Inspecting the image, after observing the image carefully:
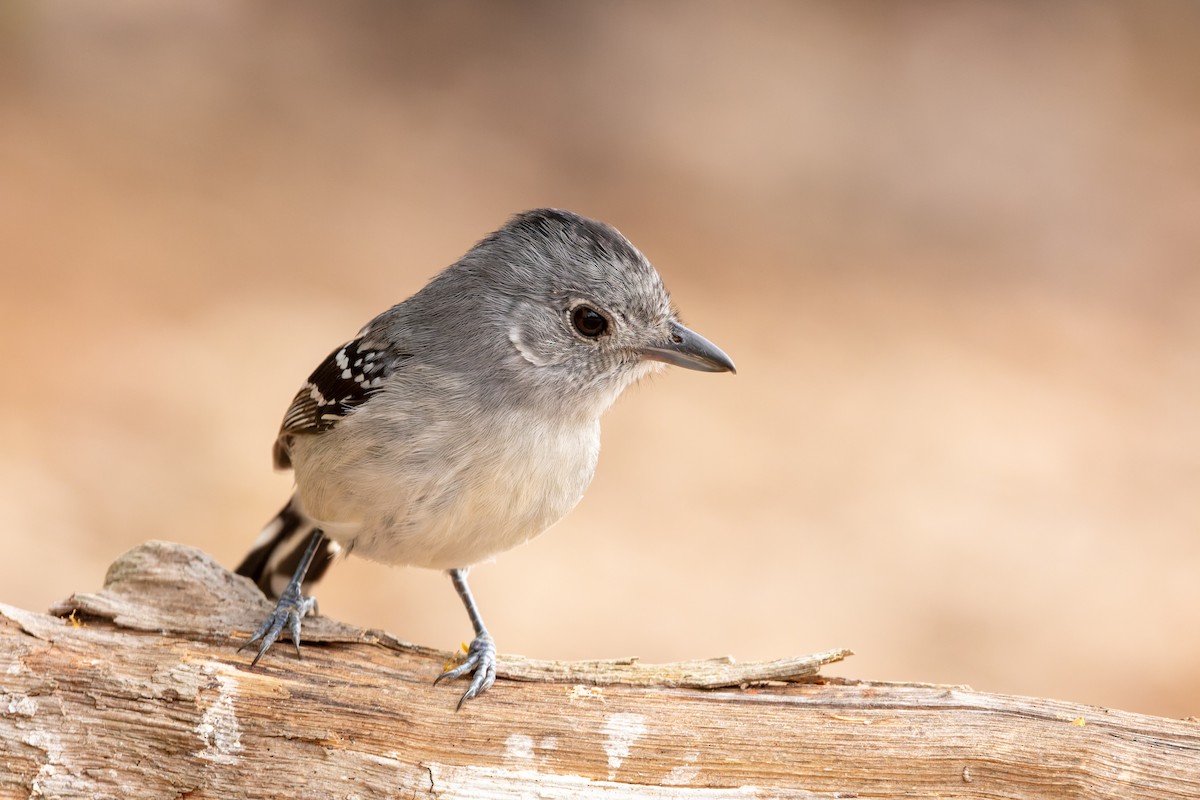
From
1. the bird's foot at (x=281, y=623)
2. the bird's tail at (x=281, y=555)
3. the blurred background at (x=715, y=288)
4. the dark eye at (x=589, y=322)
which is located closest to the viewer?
the bird's foot at (x=281, y=623)

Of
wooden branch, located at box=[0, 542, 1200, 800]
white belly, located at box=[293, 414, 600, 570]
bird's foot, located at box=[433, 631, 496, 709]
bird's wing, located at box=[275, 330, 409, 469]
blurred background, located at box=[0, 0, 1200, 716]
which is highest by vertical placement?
blurred background, located at box=[0, 0, 1200, 716]

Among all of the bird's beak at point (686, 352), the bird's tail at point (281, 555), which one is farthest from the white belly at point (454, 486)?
the bird's tail at point (281, 555)

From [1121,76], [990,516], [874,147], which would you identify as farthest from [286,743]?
[1121,76]

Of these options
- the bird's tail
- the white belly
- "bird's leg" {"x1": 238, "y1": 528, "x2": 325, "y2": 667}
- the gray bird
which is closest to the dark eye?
the gray bird

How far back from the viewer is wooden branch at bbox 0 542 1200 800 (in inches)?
161

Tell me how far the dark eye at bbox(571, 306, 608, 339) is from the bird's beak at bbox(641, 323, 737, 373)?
0.21 meters

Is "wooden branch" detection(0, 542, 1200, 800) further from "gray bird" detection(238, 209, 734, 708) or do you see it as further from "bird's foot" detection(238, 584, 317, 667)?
"gray bird" detection(238, 209, 734, 708)

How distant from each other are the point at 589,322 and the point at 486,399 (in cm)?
59

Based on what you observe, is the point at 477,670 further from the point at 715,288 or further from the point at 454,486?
the point at 715,288

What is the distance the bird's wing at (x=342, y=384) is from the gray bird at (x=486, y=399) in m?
0.01

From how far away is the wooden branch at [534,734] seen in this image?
4086 mm

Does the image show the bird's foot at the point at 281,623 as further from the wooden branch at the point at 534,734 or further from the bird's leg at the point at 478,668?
the bird's leg at the point at 478,668

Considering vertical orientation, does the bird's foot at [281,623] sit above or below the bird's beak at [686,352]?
below

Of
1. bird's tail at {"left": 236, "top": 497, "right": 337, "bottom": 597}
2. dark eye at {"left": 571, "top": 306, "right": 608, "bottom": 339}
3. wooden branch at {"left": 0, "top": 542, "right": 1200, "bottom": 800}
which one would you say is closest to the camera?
wooden branch at {"left": 0, "top": 542, "right": 1200, "bottom": 800}
